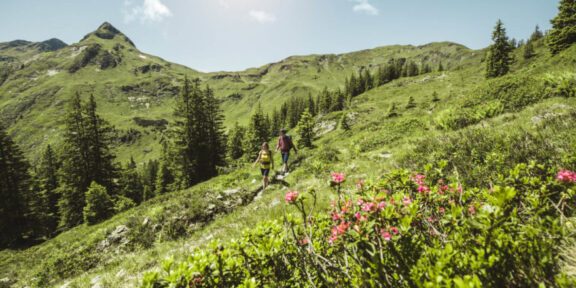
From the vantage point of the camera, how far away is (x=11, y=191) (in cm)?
2481

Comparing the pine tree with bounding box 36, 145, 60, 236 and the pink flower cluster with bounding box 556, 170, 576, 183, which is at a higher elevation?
the pink flower cluster with bounding box 556, 170, 576, 183

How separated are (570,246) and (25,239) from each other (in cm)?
4132

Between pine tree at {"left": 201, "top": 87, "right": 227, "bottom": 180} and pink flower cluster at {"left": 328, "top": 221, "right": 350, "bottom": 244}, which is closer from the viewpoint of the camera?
pink flower cluster at {"left": 328, "top": 221, "right": 350, "bottom": 244}

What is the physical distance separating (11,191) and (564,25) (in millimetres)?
71741

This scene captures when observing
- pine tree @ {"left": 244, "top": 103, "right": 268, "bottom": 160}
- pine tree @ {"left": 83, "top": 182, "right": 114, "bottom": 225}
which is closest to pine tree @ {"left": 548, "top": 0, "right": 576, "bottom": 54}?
pine tree @ {"left": 244, "top": 103, "right": 268, "bottom": 160}

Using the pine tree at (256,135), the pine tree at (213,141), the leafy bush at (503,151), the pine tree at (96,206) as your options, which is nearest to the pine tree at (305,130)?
the pine tree at (256,135)

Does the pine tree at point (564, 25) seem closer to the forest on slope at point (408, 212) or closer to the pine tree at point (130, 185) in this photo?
the forest on slope at point (408, 212)

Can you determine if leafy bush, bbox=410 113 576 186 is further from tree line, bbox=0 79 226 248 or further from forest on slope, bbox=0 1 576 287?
tree line, bbox=0 79 226 248

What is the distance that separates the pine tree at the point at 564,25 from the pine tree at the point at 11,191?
63180 mm

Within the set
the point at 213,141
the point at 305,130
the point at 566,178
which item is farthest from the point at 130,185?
the point at 566,178

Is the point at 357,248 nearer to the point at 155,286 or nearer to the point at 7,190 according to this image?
the point at 155,286

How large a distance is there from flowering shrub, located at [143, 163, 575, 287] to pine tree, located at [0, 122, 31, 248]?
124ft

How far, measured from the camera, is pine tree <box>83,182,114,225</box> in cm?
1909

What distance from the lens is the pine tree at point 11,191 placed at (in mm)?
23391
